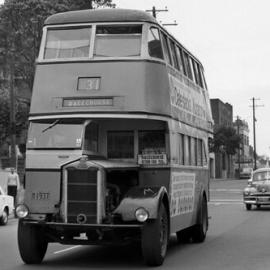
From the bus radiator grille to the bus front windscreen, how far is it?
22.5 inches

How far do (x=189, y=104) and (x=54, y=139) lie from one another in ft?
13.8

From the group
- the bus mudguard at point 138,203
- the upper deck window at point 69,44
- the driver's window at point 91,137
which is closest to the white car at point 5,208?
the driver's window at point 91,137

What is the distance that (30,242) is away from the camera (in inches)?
416

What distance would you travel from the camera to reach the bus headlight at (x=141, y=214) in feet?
32.8

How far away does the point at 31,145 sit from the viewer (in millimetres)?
10727

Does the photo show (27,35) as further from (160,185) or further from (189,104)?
(160,185)

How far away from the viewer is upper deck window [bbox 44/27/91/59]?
11172 millimetres

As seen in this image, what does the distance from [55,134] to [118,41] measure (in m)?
1.98

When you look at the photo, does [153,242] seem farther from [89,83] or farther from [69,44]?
[69,44]

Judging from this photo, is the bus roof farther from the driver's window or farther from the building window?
the building window

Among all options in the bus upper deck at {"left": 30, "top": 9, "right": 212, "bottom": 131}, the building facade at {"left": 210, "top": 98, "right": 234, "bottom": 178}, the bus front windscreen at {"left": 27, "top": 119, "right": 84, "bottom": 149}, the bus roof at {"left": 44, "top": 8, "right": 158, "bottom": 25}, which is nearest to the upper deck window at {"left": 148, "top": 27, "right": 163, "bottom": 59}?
the bus upper deck at {"left": 30, "top": 9, "right": 212, "bottom": 131}

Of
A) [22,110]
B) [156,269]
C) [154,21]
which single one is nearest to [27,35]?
[22,110]

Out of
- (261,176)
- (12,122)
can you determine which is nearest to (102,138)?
(12,122)

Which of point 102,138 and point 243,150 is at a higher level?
point 243,150
